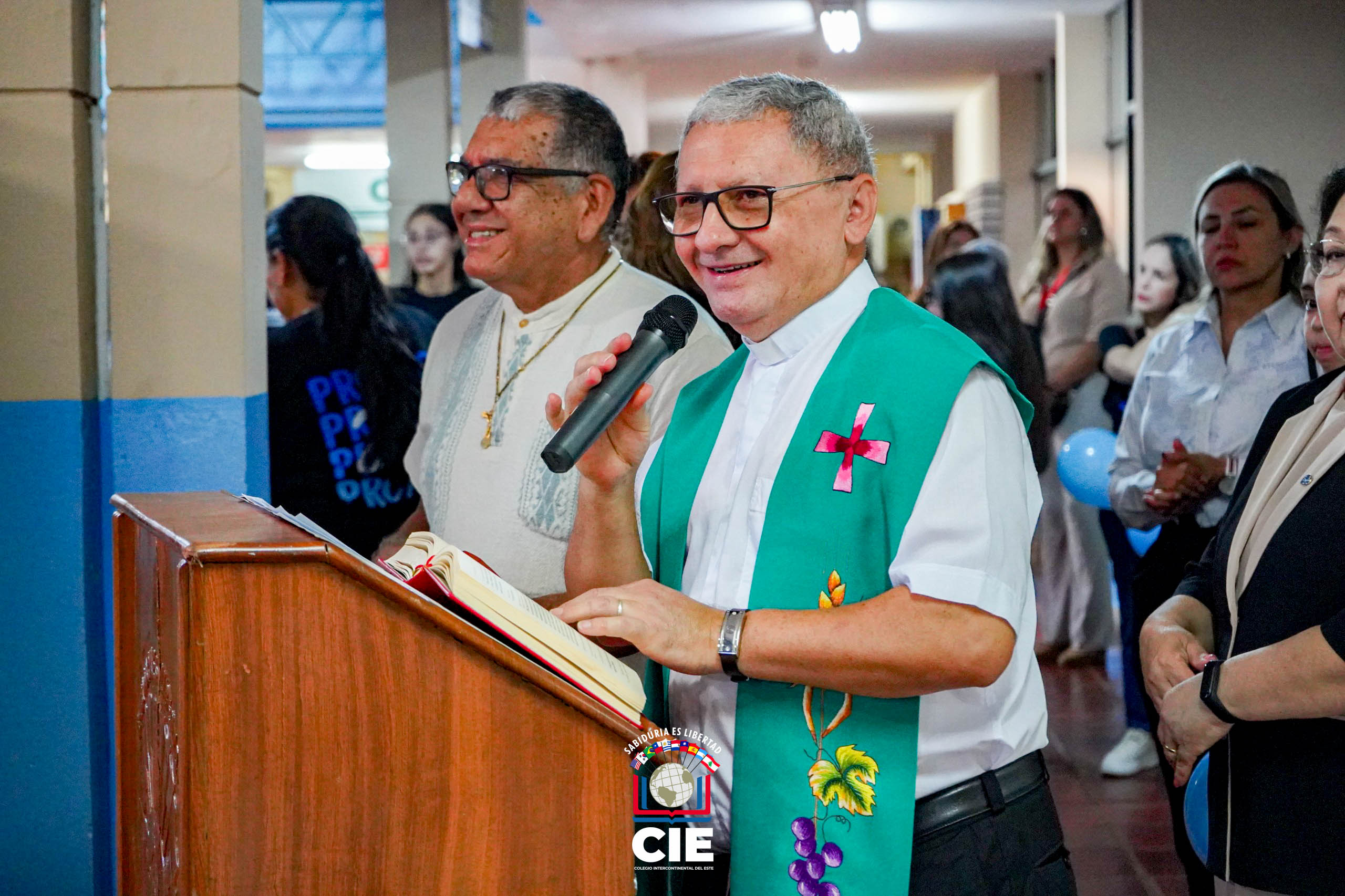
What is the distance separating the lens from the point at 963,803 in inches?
59.2

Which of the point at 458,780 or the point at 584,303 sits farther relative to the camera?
the point at 584,303

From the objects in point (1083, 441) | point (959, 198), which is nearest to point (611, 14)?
point (959, 198)

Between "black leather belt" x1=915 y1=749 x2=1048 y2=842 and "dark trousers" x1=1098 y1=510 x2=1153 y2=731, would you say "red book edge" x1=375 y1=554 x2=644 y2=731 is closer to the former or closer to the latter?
"black leather belt" x1=915 y1=749 x2=1048 y2=842

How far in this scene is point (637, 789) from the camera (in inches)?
60.5

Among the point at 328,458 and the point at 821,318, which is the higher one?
the point at 821,318

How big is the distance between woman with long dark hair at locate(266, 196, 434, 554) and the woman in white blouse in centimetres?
184

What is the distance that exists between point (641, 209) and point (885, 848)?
1676 millimetres

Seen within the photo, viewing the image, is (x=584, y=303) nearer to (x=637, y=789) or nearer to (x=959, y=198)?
(x=637, y=789)

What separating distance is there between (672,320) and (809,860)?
0.63 meters

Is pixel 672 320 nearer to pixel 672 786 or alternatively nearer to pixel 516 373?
pixel 672 786

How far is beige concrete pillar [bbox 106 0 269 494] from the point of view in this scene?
2732 mm

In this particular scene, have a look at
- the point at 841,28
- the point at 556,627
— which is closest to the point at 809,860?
the point at 556,627

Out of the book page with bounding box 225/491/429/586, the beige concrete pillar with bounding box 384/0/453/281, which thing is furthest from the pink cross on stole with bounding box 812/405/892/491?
the beige concrete pillar with bounding box 384/0/453/281

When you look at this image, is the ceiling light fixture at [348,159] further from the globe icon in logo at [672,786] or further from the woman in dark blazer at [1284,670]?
the globe icon in logo at [672,786]
